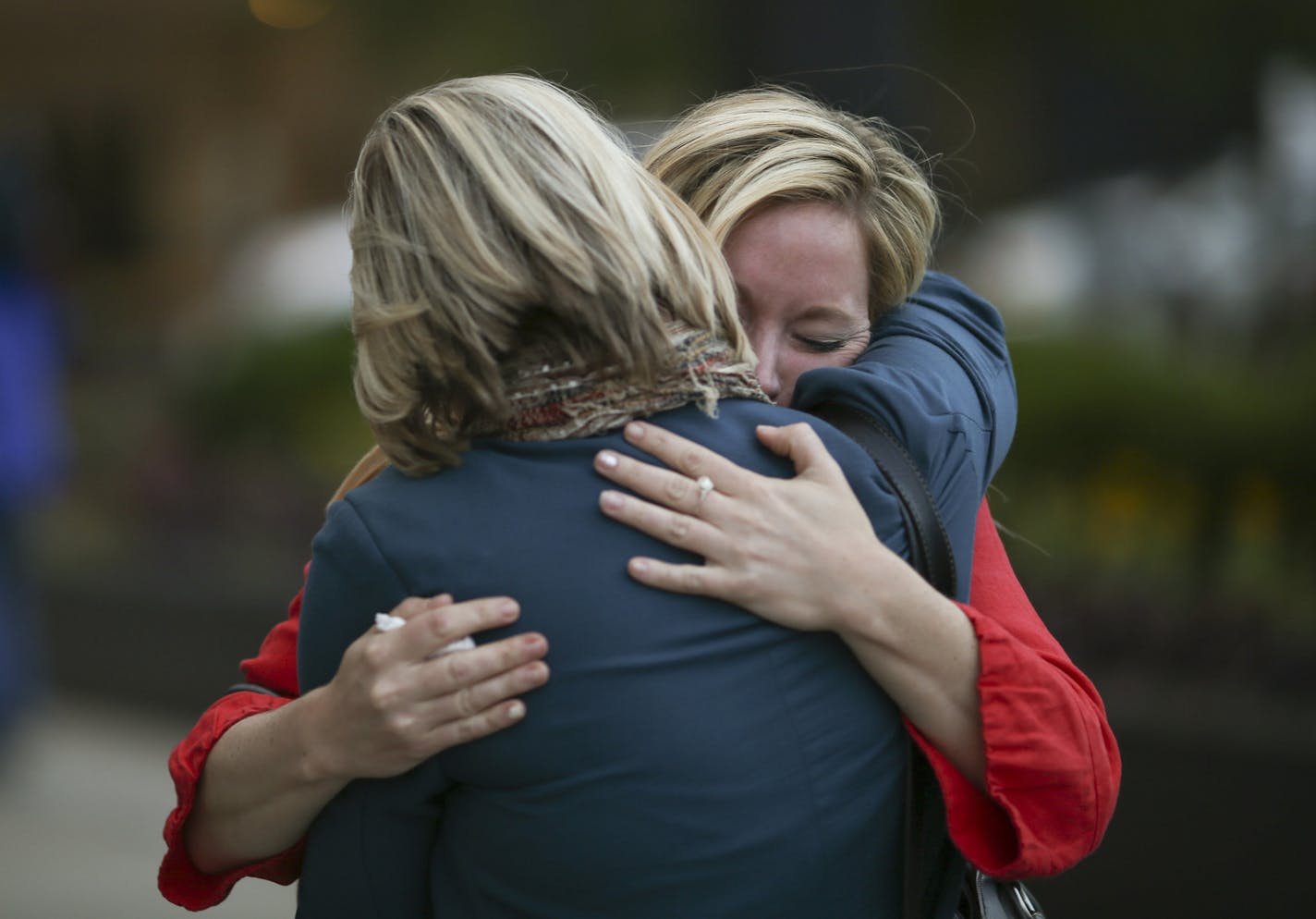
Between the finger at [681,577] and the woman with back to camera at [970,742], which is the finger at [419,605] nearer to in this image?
the woman with back to camera at [970,742]

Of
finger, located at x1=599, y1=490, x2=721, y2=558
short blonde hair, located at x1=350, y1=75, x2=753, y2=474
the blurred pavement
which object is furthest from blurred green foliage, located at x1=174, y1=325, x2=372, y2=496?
finger, located at x1=599, y1=490, x2=721, y2=558

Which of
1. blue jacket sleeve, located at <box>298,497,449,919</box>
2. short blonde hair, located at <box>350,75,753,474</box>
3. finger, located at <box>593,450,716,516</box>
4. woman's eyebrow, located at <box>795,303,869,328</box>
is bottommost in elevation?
blue jacket sleeve, located at <box>298,497,449,919</box>

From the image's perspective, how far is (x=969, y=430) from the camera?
1.92 metres

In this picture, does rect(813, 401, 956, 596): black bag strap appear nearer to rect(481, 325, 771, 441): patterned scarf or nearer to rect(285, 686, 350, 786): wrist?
rect(481, 325, 771, 441): patterned scarf

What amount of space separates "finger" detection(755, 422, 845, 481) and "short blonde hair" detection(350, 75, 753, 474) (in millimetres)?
144

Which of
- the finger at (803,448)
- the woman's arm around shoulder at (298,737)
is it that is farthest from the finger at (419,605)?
the finger at (803,448)

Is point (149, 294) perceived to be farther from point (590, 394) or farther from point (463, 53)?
point (590, 394)

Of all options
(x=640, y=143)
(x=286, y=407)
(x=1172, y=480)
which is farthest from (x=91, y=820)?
(x=1172, y=480)

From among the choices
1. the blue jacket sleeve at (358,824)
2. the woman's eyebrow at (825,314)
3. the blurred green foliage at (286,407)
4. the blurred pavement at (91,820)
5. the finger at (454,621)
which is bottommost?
the blurred pavement at (91,820)

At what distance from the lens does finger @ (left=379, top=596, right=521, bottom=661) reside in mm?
1602

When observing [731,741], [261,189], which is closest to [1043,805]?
[731,741]

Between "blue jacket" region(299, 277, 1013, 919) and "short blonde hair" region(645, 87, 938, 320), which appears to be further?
"short blonde hair" region(645, 87, 938, 320)

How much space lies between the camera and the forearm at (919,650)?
1.69 metres

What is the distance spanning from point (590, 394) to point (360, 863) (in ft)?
2.09
